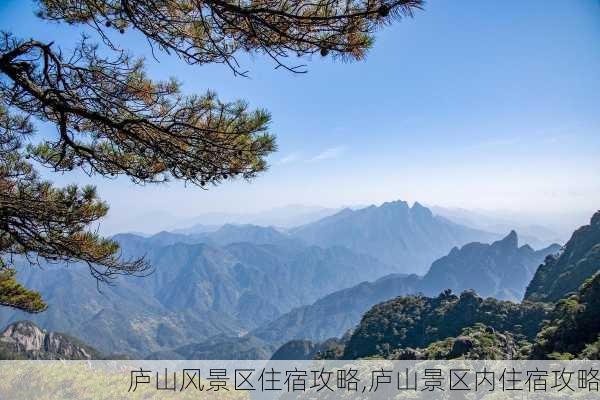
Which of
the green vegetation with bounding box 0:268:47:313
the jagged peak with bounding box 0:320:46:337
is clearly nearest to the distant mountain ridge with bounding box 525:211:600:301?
the green vegetation with bounding box 0:268:47:313

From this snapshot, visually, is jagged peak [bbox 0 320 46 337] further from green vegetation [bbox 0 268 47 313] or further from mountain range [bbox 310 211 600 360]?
green vegetation [bbox 0 268 47 313]

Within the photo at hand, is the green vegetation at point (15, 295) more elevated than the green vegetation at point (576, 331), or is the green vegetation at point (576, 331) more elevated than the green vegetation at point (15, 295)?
the green vegetation at point (15, 295)

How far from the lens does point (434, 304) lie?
4503 centimetres

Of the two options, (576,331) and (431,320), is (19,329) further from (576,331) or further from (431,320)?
(576,331)

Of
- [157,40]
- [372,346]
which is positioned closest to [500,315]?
[372,346]

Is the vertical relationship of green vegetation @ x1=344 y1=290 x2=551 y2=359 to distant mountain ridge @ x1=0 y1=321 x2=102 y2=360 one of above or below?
above

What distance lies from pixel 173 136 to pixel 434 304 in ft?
151

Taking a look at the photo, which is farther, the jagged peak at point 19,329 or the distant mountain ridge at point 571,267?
the jagged peak at point 19,329

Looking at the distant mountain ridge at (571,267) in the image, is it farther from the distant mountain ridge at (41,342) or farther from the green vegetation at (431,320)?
the distant mountain ridge at (41,342)

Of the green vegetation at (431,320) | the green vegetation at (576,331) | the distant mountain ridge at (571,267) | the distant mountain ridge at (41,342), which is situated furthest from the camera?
the distant mountain ridge at (41,342)

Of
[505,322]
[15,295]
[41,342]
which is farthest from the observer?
[41,342]

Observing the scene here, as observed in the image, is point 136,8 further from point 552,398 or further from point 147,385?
point 552,398

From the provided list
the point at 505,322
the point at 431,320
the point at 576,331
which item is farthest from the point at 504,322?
the point at 576,331

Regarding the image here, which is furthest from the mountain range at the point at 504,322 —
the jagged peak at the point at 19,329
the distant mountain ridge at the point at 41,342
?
the jagged peak at the point at 19,329
